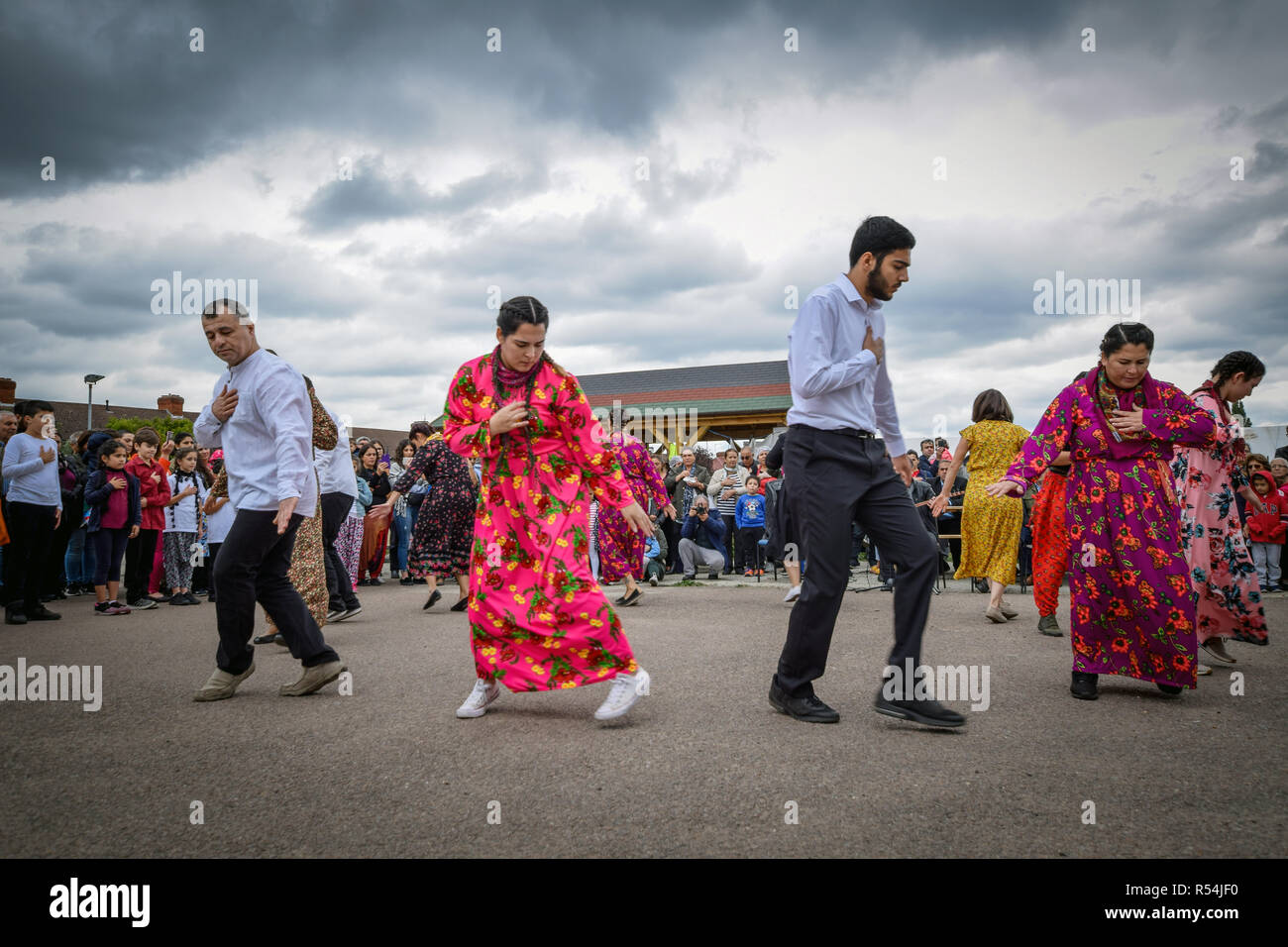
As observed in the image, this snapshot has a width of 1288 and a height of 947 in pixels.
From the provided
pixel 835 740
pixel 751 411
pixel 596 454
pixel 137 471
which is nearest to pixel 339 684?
pixel 596 454

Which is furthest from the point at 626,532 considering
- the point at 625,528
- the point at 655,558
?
the point at 655,558

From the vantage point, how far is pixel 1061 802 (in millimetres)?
2777

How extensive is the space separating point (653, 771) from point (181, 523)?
9640 mm

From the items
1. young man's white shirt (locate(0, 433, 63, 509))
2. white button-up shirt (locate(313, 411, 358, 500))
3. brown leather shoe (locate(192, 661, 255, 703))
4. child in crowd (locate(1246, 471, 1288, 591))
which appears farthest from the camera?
child in crowd (locate(1246, 471, 1288, 591))

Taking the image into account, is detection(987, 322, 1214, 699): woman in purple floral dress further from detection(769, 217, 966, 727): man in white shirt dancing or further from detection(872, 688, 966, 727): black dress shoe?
detection(872, 688, 966, 727): black dress shoe

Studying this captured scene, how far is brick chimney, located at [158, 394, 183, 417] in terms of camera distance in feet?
211

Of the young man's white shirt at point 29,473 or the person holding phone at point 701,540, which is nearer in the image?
the young man's white shirt at point 29,473

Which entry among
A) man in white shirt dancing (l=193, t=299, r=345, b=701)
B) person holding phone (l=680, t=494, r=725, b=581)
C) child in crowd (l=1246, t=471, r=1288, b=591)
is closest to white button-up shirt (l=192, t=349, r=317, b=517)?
man in white shirt dancing (l=193, t=299, r=345, b=701)

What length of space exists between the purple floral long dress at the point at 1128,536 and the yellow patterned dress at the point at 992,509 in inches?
128

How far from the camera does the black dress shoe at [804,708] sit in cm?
385

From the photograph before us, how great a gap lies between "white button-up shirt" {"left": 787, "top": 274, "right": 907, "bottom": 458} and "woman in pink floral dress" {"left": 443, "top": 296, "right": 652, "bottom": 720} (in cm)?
99

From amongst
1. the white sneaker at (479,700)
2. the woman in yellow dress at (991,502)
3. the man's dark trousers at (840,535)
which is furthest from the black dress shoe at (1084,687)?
the woman in yellow dress at (991,502)

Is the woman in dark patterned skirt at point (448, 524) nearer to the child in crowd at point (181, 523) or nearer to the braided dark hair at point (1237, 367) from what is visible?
the child in crowd at point (181, 523)

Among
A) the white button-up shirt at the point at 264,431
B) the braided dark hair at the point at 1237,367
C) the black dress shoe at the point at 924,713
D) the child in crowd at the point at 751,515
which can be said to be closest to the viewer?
the black dress shoe at the point at 924,713
